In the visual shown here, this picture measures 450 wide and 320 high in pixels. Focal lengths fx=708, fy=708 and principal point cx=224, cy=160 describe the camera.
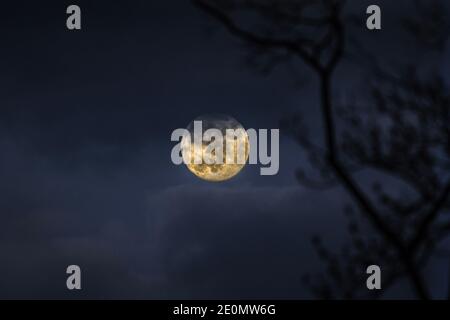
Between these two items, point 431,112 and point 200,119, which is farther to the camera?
point 200,119

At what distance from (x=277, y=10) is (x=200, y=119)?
3.24 meters

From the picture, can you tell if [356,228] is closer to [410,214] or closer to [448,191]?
[410,214]

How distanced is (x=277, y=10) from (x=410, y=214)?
8.18ft

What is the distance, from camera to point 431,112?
7.38m
